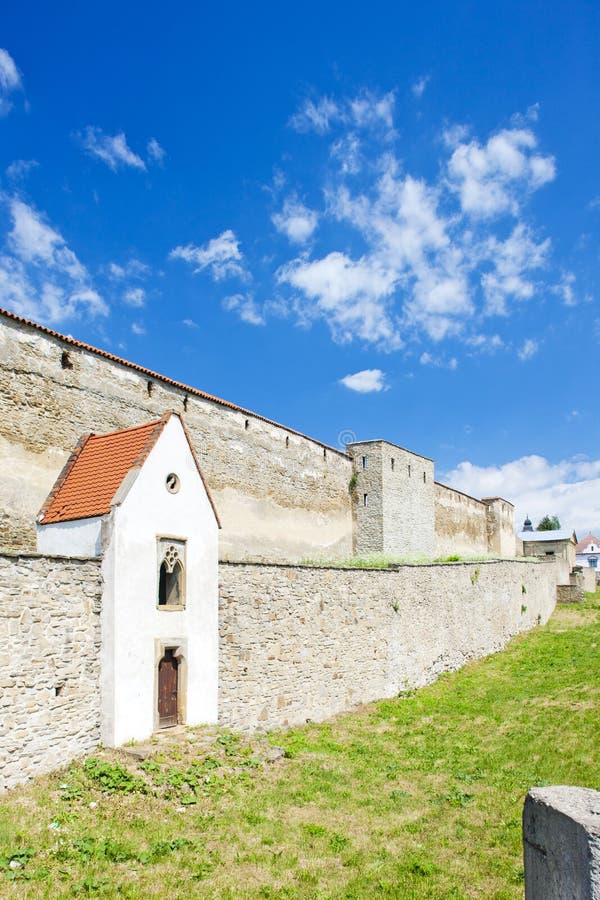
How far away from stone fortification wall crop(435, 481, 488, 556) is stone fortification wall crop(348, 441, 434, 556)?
379cm

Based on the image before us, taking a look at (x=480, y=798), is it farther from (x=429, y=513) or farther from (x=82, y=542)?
(x=429, y=513)

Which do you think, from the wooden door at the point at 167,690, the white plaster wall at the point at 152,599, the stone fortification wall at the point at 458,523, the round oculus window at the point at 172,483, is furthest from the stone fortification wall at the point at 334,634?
the stone fortification wall at the point at 458,523

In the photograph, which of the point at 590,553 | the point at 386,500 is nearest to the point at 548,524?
the point at 590,553

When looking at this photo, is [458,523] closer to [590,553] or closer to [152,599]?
[152,599]

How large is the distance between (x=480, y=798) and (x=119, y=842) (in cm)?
502

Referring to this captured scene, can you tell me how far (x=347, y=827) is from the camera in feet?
27.6

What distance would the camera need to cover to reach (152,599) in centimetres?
1075

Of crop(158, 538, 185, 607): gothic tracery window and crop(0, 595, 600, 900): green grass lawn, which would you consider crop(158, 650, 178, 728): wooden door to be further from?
crop(158, 538, 185, 607): gothic tracery window

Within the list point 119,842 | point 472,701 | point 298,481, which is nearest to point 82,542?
point 119,842

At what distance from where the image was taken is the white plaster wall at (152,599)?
10.0 m

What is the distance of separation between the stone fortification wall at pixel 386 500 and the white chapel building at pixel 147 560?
18.1 meters

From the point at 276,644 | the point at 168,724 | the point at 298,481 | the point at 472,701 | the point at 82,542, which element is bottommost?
→ the point at 472,701

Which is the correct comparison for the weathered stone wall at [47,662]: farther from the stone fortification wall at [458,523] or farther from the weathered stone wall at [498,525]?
the weathered stone wall at [498,525]

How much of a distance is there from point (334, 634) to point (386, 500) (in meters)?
15.2
